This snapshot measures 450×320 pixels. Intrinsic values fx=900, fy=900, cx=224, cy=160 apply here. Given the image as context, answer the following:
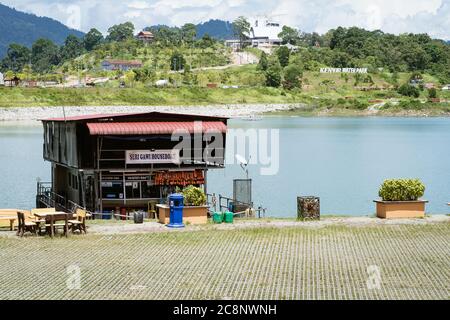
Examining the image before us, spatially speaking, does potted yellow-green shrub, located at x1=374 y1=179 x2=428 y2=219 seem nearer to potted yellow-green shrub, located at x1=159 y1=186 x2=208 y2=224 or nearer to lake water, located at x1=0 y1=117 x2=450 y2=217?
potted yellow-green shrub, located at x1=159 y1=186 x2=208 y2=224

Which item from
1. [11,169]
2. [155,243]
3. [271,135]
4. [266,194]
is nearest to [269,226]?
[155,243]

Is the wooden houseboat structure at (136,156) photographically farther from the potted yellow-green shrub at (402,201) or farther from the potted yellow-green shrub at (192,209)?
the potted yellow-green shrub at (402,201)

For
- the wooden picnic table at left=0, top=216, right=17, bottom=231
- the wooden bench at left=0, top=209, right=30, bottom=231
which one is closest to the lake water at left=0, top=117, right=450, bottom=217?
the wooden bench at left=0, top=209, right=30, bottom=231

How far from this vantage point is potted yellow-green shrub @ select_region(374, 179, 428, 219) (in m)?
29.8

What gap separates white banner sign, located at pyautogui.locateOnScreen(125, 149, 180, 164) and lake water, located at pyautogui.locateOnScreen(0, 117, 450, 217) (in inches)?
452

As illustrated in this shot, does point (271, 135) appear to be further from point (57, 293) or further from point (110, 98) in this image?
point (57, 293)

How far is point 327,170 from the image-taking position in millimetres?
83000

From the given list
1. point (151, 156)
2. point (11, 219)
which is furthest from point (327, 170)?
point (11, 219)

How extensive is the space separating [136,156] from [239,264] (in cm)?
1589

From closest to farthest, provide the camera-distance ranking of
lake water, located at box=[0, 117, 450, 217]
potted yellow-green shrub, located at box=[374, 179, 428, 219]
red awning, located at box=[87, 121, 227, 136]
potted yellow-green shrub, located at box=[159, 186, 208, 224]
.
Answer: potted yellow-green shrub, located at box=[159, 186, 208, 224], potted yellow-green shrub, located at box=[374, 179, 428, 219], red awning, located at box=[87, 121, 227, 136], lake water, located at box=[0, 117, 450, 217]

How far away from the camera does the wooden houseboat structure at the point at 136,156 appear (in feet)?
121

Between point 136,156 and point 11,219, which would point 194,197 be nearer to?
point 11,219

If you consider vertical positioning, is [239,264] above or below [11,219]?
below

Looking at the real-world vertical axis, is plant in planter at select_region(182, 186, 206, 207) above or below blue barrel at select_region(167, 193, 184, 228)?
above
